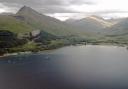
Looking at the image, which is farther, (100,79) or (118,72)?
(118,72)

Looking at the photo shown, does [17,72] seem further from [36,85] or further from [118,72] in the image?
[118,72]

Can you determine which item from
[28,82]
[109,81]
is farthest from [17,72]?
[109,81]

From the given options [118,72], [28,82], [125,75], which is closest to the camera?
[28,82]

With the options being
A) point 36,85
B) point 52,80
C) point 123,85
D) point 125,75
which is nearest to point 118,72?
point 125,75

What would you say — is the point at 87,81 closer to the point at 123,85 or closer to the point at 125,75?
the point at 123,85

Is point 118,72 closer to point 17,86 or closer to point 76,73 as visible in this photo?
point 76,73

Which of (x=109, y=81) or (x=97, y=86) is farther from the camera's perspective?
(x=109, y=81)

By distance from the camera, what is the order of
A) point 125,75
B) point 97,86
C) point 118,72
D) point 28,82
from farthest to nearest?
point 118,72 < point 125,75 < point 28,82 < point 97,86

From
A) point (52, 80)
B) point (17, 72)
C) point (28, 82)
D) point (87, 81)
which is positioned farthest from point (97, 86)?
point (17, 72)
